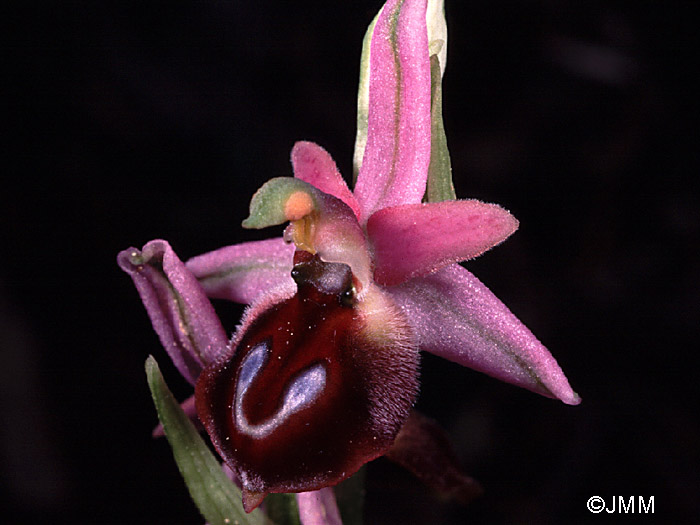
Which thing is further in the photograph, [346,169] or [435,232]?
[346,169]

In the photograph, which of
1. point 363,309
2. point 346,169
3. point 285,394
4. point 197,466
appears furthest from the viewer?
point 346,169

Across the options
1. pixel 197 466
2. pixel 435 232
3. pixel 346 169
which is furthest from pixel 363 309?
pixel 346 169

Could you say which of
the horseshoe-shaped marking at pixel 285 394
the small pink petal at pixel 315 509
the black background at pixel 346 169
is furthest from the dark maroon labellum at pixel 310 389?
the black background at pixel 346 169

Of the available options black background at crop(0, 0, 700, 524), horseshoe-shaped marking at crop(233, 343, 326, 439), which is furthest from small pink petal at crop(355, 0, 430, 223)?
black background at crop(0, 0, 700, 524)

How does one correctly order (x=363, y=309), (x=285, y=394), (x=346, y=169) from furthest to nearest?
1. (x=346, y=169)
2. (x=363, y=309)
3. (x=285, y=394)

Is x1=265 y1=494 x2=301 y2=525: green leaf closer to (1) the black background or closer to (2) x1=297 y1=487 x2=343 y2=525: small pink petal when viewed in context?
(2) x1=297 y1=487 x2=343 y2=525: small pink petal

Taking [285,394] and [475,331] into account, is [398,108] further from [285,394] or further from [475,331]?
[285,394]

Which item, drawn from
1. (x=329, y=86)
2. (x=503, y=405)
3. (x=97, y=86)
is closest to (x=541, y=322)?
(x=503, y=405)

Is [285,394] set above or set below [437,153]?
below
